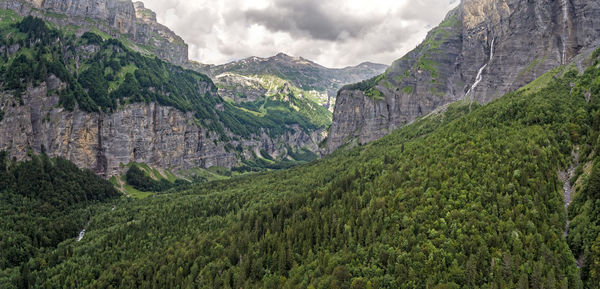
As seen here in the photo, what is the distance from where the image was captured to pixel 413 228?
325ft

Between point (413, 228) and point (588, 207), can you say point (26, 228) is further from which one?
point (588, 207)

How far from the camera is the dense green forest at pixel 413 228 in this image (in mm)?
79625

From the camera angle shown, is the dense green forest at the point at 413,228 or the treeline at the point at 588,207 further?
the dense green forest at the point at 413,228

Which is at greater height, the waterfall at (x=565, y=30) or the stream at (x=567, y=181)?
the waterfall at (x=565, y=30)

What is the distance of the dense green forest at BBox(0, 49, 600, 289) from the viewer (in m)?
79.6

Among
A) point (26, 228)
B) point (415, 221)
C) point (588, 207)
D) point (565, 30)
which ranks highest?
point (565, 30)

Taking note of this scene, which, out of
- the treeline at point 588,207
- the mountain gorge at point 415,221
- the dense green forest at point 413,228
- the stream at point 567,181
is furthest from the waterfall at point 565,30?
the stream at point 567,181

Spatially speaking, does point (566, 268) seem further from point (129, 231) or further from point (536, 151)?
point (129, 231)

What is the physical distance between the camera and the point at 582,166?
303ft

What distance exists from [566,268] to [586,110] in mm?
70355

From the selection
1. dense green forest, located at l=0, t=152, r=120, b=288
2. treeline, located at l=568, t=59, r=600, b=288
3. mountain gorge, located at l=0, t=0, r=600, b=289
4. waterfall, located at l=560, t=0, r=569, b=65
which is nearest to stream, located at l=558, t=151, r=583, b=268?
mountain gorge, located at l=0, t=0, r=600, b=289

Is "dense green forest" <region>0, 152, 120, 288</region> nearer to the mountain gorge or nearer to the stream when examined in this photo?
the mountain gorge

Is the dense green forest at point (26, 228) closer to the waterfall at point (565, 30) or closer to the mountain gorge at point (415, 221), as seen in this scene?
the mountain gorge at point (415, 221)

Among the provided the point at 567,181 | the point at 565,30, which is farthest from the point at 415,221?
the point at 565,30
